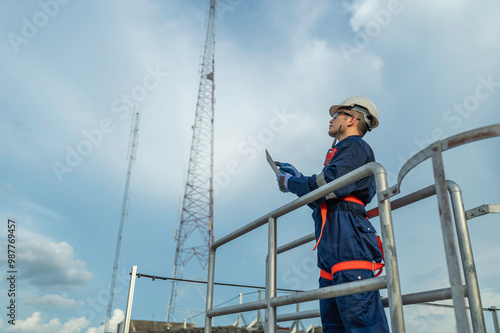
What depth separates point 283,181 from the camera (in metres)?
2.59

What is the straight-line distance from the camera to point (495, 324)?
4180 mm

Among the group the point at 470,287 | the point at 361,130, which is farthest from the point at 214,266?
the point at 470,287

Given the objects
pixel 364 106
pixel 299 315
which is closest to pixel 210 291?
pixel 299 315

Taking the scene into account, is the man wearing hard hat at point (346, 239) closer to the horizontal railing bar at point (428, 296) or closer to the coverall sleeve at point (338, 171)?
the coverall sleeve at point (338, 171)

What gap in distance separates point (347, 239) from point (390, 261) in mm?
570

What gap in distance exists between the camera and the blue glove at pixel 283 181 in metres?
2.57

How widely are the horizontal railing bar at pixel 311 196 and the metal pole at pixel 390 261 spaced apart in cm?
6

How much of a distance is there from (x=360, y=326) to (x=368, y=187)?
0.79 m

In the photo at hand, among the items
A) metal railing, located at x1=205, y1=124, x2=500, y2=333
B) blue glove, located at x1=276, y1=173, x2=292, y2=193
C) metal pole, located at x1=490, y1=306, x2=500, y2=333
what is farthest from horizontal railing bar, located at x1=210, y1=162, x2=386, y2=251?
metal pole, located at x1=490, y1=306, x2=500, y2=333

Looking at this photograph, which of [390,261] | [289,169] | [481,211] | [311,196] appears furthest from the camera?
[289,169]

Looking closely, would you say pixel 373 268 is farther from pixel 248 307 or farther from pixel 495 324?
pixel 495 324

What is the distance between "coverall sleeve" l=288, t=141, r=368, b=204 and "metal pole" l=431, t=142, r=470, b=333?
2.81 feet

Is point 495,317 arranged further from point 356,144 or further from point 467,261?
point 467,261

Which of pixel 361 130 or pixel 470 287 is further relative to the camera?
pixel 361 130
